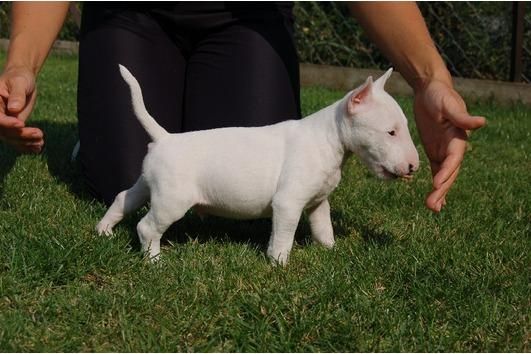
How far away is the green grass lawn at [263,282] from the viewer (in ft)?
6.78

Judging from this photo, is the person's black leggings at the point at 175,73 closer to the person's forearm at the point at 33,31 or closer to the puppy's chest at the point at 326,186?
the person's forearm at the point at 33,31

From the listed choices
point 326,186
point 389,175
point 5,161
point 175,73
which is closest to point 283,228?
point 326,186

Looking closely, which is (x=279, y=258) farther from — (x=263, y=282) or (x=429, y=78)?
(x=429, y=78)

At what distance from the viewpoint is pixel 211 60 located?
3645 mm

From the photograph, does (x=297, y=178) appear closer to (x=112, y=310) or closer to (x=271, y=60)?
(x=112, y=310)

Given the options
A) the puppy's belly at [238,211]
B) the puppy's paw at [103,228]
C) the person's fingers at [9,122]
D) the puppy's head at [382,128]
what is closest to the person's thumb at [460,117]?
the puppy's head at [382,128]

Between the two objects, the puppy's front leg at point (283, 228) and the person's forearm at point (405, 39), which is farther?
the person's forearm at point (405, 39)

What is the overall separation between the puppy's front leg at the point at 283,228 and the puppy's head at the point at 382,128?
1.04ft

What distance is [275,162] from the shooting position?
251cm

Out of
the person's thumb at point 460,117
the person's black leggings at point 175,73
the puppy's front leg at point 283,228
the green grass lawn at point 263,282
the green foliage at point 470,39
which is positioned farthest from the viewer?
the green foliage at point 470,39

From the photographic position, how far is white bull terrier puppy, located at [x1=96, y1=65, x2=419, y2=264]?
2.41 metres

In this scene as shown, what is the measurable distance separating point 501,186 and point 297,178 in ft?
5.58

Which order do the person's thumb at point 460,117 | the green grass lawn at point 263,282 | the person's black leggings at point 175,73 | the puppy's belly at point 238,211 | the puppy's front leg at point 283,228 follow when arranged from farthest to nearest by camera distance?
the person's black leggings at point 175,73
the puppy's belly at point 238,211
the puppy's front leg at point 283,228
the person's thumb at point 460,117
the green grass lawn at point 263,282

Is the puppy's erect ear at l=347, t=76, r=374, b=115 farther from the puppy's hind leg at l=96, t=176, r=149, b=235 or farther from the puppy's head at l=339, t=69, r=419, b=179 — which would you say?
the puppy's hind leg at l=96, t=176, r=149, b=235
